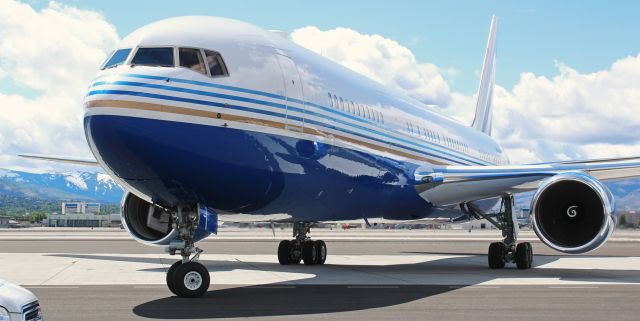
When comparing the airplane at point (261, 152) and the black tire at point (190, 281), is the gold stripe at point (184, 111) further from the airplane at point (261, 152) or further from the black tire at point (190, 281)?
the black tire at point (190, 281)

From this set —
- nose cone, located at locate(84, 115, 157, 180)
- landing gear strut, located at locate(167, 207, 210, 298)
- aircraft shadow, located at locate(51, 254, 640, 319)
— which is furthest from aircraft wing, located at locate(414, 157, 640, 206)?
nose cone, located at locate(84, 115, 157, 180)

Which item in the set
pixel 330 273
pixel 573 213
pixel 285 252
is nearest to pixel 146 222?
pixel 330 273

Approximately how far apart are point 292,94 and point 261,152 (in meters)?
1.39

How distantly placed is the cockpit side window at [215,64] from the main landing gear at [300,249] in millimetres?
9621

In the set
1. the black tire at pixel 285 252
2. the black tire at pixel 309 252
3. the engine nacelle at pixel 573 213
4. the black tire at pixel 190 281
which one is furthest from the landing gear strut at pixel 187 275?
the black tire at pixel 309 252

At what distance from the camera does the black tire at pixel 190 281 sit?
1138 cm

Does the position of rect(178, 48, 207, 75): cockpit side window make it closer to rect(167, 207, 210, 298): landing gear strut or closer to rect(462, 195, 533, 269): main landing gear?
rect(167, 207, 210, 298): landing gear strut

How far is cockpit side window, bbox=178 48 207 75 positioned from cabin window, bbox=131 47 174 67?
0.16 m

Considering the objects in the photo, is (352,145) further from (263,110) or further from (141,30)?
(141,30)

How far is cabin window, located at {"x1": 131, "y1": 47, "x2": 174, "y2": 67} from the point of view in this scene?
1080cm

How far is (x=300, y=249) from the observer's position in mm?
20547

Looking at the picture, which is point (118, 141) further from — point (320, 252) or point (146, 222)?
point (320, 252)

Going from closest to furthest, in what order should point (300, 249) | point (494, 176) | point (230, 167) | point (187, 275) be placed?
1. point (230, 167)
2. point (187, 275)
3. point (494, 176)
4. point (300, 249)

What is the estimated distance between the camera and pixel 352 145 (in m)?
14.3
